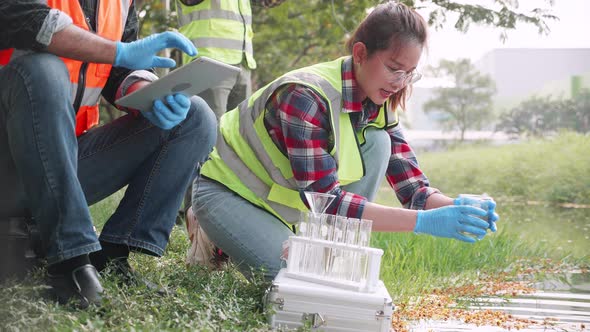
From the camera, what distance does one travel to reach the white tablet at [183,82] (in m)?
2.18

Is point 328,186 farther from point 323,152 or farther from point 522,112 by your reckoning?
point 522,112

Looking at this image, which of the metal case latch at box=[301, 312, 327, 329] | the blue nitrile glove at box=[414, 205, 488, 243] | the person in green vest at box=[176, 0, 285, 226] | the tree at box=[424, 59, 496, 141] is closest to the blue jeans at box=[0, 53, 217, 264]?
the metal case latch at box=[301, 312, 327, 329]

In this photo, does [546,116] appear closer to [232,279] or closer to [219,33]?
[219,33]

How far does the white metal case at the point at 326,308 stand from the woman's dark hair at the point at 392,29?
83cm

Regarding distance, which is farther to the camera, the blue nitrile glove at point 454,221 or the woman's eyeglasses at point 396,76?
the woman's eyeglasses at point 396,76

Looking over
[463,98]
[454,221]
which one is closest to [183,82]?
[454,221]

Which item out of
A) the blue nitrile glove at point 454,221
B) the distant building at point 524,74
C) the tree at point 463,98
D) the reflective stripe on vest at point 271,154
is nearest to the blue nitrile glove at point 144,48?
the reflective stripe on vest at point 271,154

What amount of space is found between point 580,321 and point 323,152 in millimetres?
1171

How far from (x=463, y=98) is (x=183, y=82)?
53.3 ft

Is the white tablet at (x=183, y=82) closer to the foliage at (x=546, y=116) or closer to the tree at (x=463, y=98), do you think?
the foliage at (x=546, y=116)

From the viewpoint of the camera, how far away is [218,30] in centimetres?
404

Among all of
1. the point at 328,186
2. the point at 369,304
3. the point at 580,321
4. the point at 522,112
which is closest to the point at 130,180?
the point at 328,186

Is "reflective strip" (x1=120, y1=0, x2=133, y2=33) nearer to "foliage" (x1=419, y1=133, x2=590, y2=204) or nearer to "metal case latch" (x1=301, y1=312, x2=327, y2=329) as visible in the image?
"metal case latch" (x1=301, y1=312, x2=327, y2=329)

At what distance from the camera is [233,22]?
410cm
